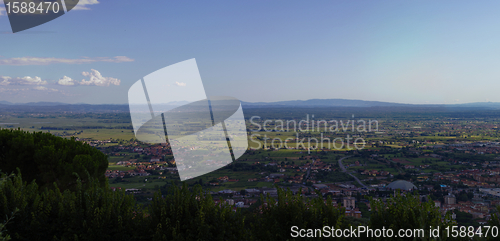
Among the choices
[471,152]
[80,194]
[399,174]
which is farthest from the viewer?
[471,152]

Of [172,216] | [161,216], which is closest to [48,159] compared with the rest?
[161,216]

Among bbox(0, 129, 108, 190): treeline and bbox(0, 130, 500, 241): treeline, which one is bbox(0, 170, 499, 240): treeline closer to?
bbox(0, 130, 500, 241): treeline

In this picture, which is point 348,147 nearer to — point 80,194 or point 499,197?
point 499,197

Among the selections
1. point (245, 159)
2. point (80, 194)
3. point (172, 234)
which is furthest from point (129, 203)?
point (245, 159)

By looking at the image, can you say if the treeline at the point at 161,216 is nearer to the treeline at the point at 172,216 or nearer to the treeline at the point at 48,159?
the treeline at the point at 172,216

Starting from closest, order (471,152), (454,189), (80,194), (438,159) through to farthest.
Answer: (80,194)
(454,189)
(438,159)
(471,152)

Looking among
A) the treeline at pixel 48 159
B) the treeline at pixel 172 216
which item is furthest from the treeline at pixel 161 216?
the treeline at pixel 48 159

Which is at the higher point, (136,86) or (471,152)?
(136,86)

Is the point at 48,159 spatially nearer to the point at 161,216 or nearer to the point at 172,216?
the point at 161,216

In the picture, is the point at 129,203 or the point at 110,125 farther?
the point at 110,125

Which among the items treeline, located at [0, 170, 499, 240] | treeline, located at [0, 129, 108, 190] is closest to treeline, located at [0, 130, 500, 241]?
treeline, located at [0, 170, 499, 240]

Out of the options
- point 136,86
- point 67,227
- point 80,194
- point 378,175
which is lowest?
point 378,175
